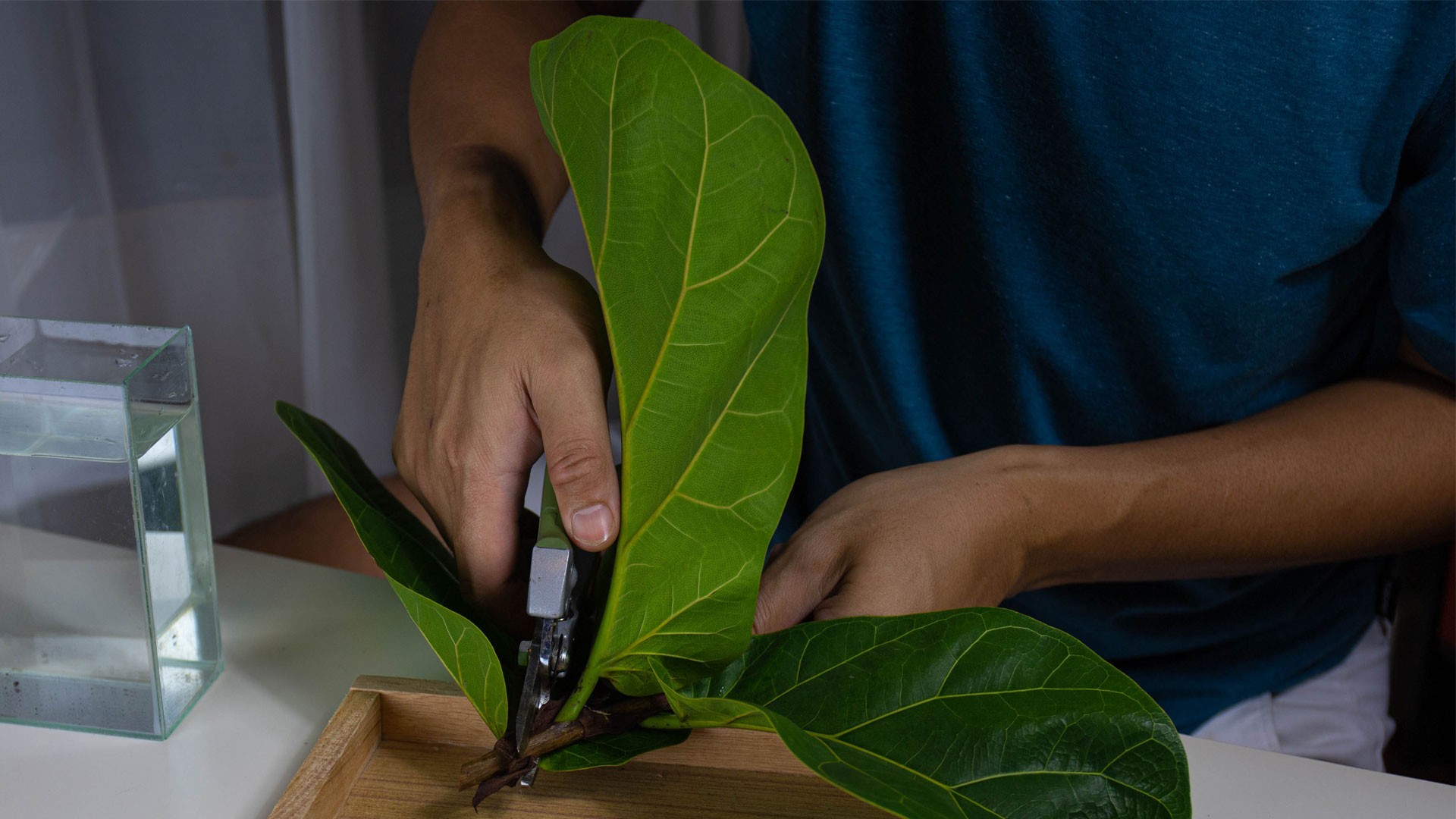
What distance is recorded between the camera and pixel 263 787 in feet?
1.38

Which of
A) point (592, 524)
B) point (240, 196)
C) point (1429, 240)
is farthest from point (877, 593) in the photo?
point (240, 196)

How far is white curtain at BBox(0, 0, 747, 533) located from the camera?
756 mm

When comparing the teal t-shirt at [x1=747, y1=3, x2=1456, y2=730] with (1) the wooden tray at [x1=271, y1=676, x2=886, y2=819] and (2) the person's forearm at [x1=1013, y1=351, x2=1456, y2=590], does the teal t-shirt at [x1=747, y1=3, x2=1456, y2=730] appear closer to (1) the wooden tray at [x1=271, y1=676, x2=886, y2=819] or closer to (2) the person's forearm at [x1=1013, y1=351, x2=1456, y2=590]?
(2) the person's forearm at [x1=1013, y1=351, x2=1456, y2=590]

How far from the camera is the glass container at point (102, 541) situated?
420 mm

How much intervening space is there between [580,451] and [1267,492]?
1.48ft

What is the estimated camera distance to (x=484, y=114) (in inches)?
24.0

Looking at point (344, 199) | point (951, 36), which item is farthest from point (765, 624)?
point (344, 199)

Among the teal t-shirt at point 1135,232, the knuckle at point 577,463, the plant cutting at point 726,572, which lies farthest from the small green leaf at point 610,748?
the teal t-shirt at point 1135,232

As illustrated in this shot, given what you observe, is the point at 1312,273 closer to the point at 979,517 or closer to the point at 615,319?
the point at 979,517

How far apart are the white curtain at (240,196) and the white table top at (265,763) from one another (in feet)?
1.37

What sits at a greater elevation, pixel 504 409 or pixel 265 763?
pixel 504 409

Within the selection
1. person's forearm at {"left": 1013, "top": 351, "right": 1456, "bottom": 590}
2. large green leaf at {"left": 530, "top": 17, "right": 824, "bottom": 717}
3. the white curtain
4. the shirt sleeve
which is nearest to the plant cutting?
large green leaf at {"left": 530, "top": 17, "right": 824, "bottom": 717}

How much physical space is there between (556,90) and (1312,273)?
1.77ft

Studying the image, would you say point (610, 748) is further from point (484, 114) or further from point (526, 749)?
point (484, 114)
